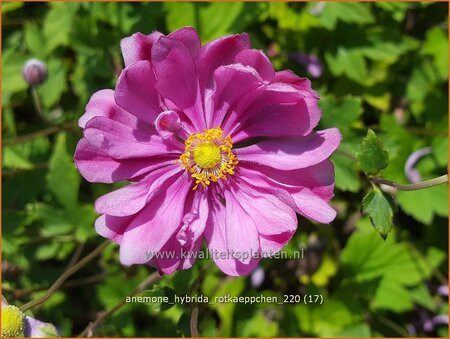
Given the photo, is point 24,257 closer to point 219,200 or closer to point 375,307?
point 219,200

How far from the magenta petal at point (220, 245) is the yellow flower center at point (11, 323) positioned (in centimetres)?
62

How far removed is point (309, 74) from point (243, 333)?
1203 mm

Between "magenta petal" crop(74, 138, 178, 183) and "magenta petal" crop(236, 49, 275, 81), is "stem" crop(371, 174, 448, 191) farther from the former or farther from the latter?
"magenta petal" crop(74, 138, 178, 183)

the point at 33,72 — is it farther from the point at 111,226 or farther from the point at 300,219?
the point at 300,219

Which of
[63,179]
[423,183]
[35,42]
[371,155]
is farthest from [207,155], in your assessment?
[35,42]

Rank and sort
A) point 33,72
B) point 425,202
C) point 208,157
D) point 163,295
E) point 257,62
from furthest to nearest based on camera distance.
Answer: point 425,202, point 33,72, point 163,295, point 208,157, point 257,62

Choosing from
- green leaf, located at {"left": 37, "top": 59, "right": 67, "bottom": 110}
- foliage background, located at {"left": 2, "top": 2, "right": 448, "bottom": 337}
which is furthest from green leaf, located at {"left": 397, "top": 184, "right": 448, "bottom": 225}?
green leaf, located at {"left": 37, "top": 59, "right": 67, "bottom": 110}

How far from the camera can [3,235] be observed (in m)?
2.41

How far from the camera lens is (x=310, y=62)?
259cm

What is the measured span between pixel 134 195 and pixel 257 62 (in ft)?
1.70

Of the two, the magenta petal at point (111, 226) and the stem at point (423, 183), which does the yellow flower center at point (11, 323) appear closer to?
the magenta petal at point (111, 226)

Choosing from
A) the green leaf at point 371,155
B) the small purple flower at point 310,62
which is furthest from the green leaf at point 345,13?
the green leaf at point 371,155

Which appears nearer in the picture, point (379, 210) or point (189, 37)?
point (189, 37)

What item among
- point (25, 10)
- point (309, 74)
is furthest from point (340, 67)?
point (25, 10)
